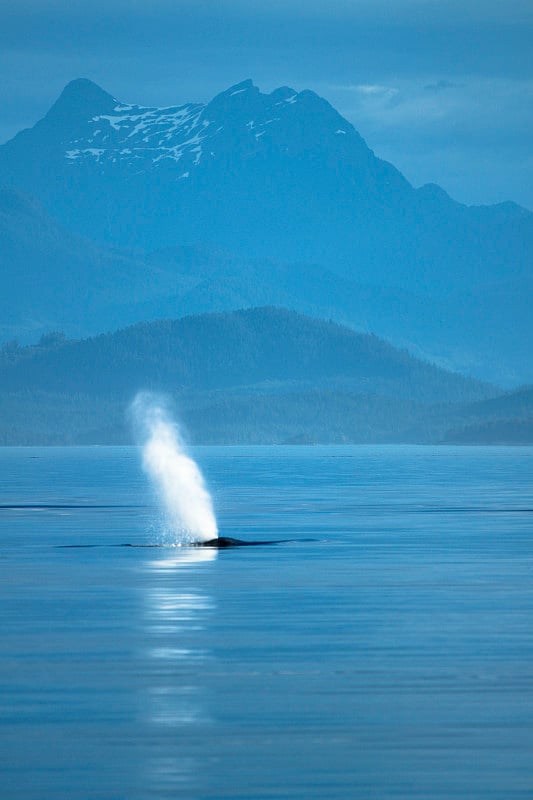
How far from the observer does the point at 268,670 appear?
3494cm

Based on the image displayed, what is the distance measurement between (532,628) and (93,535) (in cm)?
3872

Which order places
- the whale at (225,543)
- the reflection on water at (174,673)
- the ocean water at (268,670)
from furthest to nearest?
the whale at (225,543), the reflection on water at (174,673), the ocean water at (268,670)

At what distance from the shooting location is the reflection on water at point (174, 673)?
2605 centimetres

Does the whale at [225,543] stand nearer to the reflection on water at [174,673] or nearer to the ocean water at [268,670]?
the ocean water at [268,670]

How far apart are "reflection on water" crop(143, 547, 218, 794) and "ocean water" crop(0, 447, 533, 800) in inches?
2.5

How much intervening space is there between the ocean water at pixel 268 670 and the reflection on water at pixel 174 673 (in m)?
0.06

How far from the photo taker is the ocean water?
1011 inches

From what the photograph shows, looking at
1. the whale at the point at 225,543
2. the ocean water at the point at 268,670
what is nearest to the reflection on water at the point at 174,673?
the ocean water at the point at 268,670

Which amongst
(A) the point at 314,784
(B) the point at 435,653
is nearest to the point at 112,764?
(A) the point at 314,784

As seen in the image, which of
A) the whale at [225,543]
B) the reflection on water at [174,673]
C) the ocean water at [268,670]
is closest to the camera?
the ocean water at [268,670]

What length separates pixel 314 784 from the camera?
2494 cm

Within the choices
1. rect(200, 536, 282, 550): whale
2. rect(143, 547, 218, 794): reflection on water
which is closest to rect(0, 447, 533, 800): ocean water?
rect(143, 547, 218, 794): reflection on water

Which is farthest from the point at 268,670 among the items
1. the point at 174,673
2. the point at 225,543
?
the point at 225,543

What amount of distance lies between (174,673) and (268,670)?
1.79m
